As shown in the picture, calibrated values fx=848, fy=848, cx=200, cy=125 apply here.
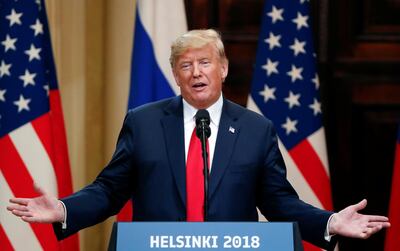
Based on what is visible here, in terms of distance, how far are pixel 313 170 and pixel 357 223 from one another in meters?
1.85

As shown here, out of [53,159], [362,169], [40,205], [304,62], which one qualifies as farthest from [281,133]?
[40,205]

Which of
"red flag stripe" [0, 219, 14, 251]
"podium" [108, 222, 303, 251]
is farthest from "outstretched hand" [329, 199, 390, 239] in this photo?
"red flag stripe" [0, 219, 14, 251]

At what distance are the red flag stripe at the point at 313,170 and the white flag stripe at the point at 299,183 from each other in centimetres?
2

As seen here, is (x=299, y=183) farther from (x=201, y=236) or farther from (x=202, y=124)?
(x=201, y=236)

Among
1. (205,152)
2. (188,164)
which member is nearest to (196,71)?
(188,164)

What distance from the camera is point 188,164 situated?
9.38 ft

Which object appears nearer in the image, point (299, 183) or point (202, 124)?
point (202, 124)

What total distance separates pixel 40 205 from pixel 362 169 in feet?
8.90

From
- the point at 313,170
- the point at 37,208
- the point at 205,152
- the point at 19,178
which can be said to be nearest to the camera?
the point at 205,152

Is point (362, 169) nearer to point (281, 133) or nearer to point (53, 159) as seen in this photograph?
point (281, 133)

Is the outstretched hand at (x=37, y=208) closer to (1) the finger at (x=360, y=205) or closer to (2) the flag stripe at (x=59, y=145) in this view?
(1) the finger at (x=360, y=205)

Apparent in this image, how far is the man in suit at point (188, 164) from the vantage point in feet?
9.18

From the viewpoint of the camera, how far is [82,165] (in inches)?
193

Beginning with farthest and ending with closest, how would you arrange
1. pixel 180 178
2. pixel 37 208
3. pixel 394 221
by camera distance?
pixel 394 221 → pixel 180 178 → pixel 37 208
